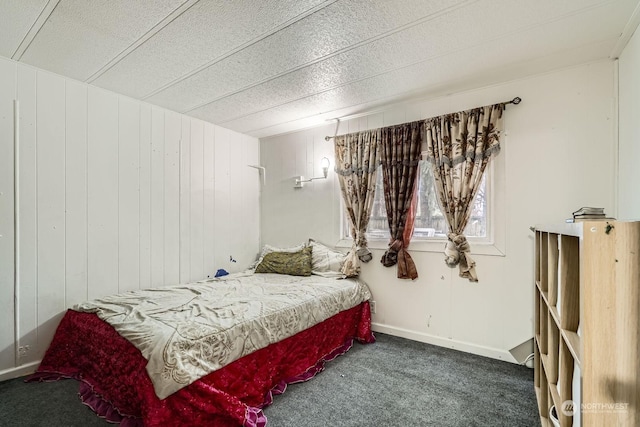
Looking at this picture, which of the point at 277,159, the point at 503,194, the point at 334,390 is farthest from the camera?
the point at 277,159

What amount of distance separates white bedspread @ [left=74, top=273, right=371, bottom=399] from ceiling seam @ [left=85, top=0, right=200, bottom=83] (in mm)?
1740

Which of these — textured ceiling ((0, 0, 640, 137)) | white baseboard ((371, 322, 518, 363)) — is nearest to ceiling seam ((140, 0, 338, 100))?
textured ceiling ((0, 0, 640, 137))

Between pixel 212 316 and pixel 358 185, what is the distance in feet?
6.29

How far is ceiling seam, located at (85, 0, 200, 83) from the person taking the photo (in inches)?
66.1

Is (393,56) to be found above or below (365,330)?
above

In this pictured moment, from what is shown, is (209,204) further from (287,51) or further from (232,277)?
(287,51)

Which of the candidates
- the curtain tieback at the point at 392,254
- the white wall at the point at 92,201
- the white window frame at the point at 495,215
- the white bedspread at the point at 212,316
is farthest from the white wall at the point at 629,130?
the white wall at the point at 92,201

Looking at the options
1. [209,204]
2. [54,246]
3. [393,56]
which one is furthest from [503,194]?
[54,246]

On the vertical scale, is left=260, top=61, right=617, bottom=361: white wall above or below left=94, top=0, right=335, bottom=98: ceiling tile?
below

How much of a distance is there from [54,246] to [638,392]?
3.30 m

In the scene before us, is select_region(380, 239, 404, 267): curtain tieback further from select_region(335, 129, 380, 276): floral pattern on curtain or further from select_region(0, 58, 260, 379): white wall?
select_region(0, 58, 260, 379): white wall

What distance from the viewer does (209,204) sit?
3.53 meters

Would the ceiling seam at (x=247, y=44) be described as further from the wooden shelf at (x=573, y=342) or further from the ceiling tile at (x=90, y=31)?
the wooden shelf at (x=573, y=342)

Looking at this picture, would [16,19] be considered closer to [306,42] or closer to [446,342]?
[306,42]
